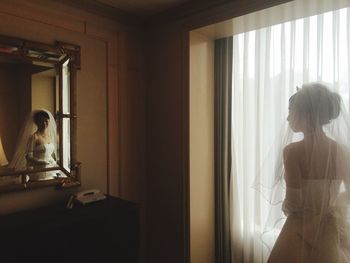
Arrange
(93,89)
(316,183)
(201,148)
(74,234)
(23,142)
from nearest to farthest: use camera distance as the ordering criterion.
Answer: (316,183) < (74,234) < (23,142) < (93,89) < (201,148)

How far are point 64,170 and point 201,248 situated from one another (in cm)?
123

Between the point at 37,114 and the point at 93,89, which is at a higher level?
the point at 93,89

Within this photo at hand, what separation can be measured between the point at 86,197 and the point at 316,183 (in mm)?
1422

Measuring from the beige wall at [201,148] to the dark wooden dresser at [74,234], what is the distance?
556 millimetres

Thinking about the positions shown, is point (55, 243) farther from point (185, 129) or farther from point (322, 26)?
point (322, 26)

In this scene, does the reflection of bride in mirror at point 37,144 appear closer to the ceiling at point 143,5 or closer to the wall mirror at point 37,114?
the wall mirror at point 37,114

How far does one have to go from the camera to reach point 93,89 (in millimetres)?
2178

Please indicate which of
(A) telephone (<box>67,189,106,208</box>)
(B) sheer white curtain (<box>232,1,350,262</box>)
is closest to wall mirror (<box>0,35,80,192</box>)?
(A) telephone (<box>67,189,106,208</box>)

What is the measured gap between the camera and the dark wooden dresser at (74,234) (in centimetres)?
148

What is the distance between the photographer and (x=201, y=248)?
91.7 inches

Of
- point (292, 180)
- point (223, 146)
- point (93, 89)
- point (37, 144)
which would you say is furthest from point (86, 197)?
point (292, 180)

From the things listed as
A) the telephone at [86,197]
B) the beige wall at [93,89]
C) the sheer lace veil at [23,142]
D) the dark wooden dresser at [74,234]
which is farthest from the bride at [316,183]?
the sheer lace veil at [23,142]

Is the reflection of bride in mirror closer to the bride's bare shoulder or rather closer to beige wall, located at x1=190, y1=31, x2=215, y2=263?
beige wall, located at x1=190, y1=31, x2=215, y2=263

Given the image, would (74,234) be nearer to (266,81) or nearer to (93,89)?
(93,89)
